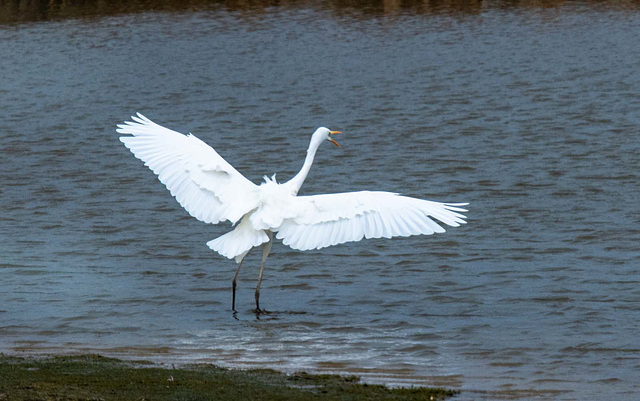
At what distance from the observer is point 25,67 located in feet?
84.2

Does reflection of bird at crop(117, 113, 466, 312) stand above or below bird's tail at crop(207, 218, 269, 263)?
above

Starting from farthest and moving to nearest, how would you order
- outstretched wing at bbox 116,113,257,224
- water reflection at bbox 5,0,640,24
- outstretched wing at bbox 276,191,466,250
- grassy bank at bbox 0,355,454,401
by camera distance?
water reflection at bbox 5,0,640,24, outstretched wing at bbox 116,113,257,224, outstretched wing at bbox 276,191,466,250, grassy bank at bbox 0,355,454,401

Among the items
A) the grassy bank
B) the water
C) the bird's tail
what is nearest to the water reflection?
the water

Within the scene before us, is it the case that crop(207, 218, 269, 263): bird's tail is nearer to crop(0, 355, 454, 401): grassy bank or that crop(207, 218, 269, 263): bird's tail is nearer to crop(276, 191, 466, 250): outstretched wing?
crop(276, 191, 466, 250): outstretched wing

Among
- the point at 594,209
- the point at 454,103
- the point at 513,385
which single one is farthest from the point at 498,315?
the point at 454,103

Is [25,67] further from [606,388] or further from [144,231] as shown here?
[606,388]

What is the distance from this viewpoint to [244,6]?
3494cm

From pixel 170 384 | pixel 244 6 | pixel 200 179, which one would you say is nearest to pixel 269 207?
pixel 200 179

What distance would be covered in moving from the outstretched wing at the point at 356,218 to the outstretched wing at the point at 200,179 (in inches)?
17.5

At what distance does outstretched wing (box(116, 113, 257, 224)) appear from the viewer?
9.12m

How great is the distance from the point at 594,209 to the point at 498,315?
13.4ft

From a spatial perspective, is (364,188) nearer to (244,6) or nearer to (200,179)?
(200,179)

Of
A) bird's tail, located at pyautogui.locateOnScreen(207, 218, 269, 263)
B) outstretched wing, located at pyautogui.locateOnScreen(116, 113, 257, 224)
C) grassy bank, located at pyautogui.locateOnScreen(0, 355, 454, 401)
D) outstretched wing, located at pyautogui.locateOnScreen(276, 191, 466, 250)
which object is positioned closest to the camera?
grassy bank, located at pyautogui.locateOnScreen(0, 355, 454, 401)

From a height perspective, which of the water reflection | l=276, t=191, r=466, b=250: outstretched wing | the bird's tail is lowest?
the water reflection
